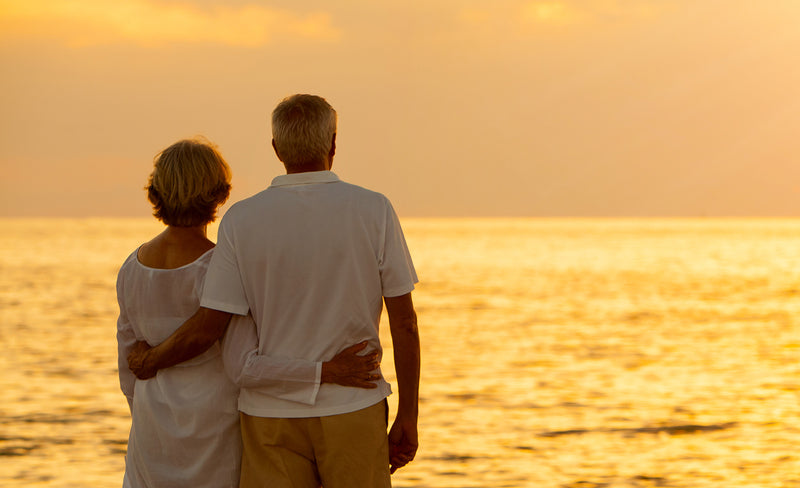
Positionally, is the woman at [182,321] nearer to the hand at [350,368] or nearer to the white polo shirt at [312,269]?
the white polo shirt at [312,269]

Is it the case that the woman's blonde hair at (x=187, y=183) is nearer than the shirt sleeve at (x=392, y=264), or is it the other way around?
the shirt sleeve at (x=392, y=264)

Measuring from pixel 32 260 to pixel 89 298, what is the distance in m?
31.1

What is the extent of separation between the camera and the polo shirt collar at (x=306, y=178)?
2834 millimetres

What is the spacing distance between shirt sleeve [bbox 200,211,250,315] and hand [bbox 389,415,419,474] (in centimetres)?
62

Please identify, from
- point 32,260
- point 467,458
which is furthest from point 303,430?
point 32,260

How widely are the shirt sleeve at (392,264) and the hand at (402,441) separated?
438 mm

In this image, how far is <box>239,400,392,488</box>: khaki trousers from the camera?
2816 mm

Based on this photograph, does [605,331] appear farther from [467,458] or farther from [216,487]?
[216,487]

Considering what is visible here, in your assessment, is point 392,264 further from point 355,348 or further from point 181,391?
point 181,391

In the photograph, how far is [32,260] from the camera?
5738 centimetres

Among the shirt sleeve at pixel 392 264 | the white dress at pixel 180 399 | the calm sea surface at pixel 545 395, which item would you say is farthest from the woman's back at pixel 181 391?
the calm sea surface at pixel 545 395

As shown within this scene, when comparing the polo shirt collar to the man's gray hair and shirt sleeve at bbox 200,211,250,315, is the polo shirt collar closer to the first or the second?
the man's gray hair

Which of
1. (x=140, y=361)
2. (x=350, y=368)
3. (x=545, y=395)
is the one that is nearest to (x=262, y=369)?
(x=350, y=368)

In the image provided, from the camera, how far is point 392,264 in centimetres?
280
